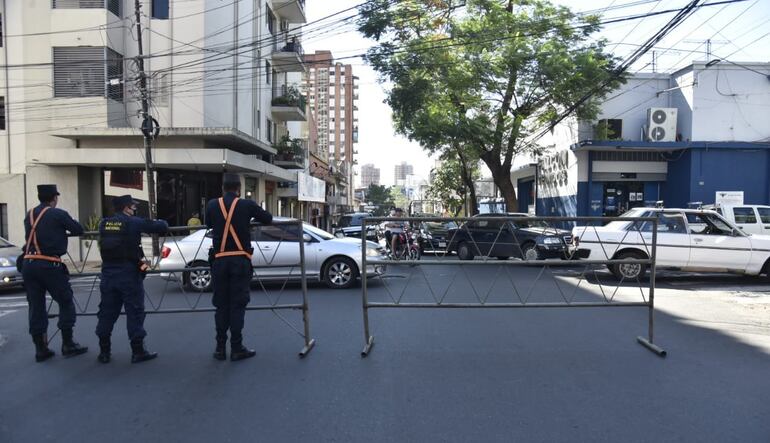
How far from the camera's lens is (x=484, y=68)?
19.1 meters

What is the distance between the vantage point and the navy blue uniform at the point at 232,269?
17.7ft

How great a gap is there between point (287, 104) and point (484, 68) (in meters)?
12.3

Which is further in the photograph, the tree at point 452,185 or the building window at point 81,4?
the tree at point 452,185

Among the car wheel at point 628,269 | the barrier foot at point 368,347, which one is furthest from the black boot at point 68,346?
the car wheel at point 628,269

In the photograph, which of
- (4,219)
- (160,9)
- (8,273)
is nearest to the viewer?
(8,273)

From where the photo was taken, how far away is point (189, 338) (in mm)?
6629

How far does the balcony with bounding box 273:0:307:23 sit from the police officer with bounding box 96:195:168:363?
76.7ft

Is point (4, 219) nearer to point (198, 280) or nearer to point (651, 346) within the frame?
point (198, 280)

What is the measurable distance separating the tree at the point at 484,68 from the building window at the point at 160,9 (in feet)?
24.1

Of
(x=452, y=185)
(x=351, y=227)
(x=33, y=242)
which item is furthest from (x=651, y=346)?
(x=452, y=185)

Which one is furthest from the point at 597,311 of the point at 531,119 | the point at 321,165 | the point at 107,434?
the point at 321,165

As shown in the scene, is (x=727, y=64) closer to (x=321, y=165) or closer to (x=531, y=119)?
(x=531, y=119)

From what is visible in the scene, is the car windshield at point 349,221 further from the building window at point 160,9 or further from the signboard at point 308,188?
the building window at point 160,9

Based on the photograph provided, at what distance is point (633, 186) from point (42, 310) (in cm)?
2386
